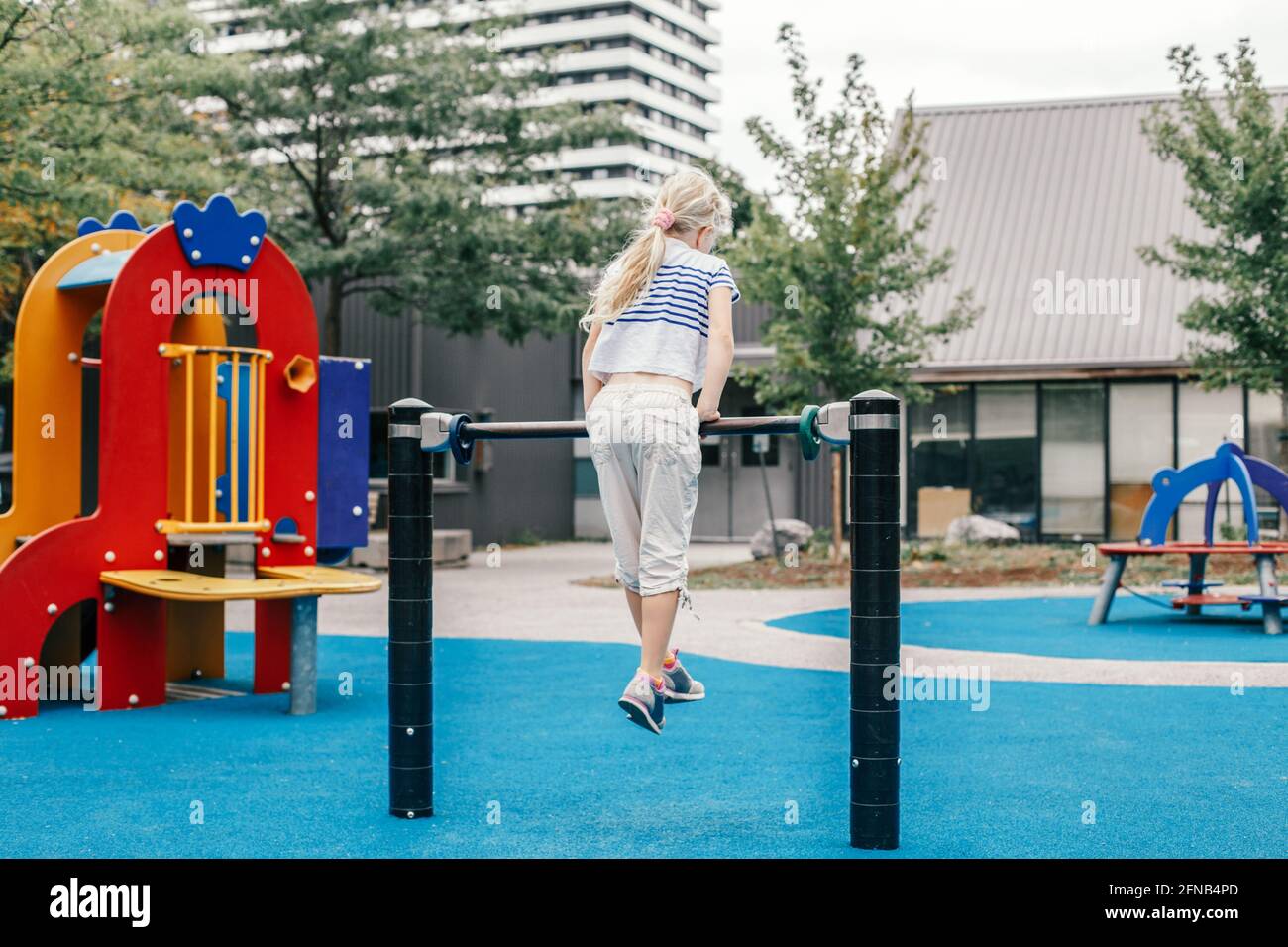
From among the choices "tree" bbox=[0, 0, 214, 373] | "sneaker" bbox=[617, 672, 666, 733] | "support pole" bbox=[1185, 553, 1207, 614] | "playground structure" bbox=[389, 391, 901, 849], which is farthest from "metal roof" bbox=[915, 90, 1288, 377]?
"sneaker" bbox=[617, 672, 666, 733]

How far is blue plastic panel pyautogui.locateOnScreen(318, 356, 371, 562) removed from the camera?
9023 mm

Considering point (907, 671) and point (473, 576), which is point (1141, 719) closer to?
point (907, 671)

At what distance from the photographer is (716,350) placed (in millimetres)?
4168

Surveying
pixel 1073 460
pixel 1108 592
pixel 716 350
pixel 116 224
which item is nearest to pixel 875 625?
pixel 716 350

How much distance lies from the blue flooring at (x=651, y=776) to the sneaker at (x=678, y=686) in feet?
2.18

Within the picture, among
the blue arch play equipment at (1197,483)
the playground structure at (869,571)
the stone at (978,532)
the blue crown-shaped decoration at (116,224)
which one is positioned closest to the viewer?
the playground structure at (869,571)

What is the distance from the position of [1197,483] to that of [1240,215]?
7.57 meters

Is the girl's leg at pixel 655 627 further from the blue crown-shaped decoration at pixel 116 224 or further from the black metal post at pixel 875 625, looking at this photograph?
the blue crown-shaped decoration at pixel 116 224

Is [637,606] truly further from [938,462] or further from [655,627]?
[938,462]

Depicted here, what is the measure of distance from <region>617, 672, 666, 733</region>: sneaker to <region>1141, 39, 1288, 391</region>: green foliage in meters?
16.3

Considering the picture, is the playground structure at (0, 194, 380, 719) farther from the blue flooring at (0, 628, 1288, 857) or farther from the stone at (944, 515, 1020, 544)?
the stone at (944, 515, 1020, 544)

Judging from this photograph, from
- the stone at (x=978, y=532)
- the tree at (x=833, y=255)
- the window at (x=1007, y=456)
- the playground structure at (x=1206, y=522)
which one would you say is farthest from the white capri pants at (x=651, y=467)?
the window at (x=1007, y=456)

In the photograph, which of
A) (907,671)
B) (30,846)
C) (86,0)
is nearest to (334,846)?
(30,846)

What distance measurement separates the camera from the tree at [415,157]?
69.0 feet
